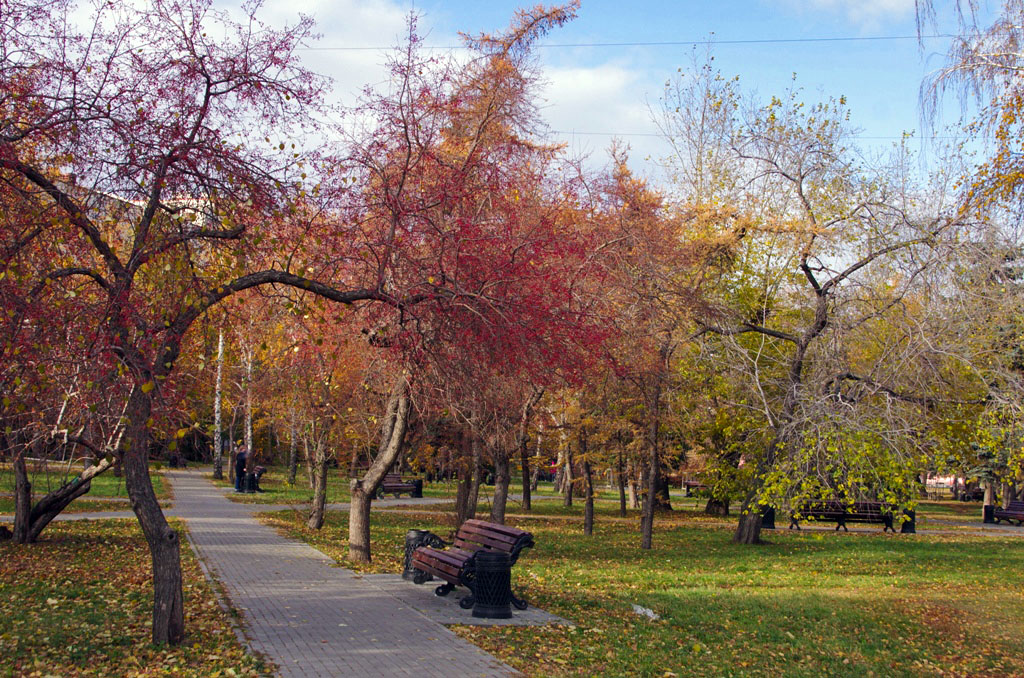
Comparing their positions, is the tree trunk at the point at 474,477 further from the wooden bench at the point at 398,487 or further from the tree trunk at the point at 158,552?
the wooden bench at the point at 398,487

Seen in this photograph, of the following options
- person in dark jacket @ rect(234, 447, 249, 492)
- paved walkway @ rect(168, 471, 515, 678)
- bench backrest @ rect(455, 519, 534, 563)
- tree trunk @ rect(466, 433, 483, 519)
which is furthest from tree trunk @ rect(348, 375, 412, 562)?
person in dark jacket @ rect(234, 447, 249, 492)

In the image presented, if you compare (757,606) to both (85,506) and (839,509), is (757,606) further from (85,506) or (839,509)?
(85,506)

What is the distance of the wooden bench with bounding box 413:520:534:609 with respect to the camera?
10195 millimetres

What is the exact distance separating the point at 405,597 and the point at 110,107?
6491 millimetres

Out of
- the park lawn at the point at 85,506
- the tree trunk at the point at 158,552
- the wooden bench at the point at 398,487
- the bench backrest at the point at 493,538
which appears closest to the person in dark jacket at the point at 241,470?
the wooden bench at the point at 398,487

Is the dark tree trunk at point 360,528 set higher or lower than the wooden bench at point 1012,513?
higher

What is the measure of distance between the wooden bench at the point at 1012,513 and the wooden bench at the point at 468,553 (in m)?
29.2

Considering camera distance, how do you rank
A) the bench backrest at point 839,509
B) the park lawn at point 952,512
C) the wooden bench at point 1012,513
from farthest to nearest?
the park lawn at point 952,512 → the wooden bench at point 1012,513 → the bench backrest at point 839,509

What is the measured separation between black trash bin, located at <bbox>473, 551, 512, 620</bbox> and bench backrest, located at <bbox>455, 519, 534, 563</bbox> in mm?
225

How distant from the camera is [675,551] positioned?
794 inches

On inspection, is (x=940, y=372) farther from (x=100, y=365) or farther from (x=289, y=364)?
(x=100, y=365)

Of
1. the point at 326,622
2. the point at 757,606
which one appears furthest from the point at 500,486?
the point at 326,622

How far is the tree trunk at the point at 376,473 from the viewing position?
548 inches

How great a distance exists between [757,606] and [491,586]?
4.17m
